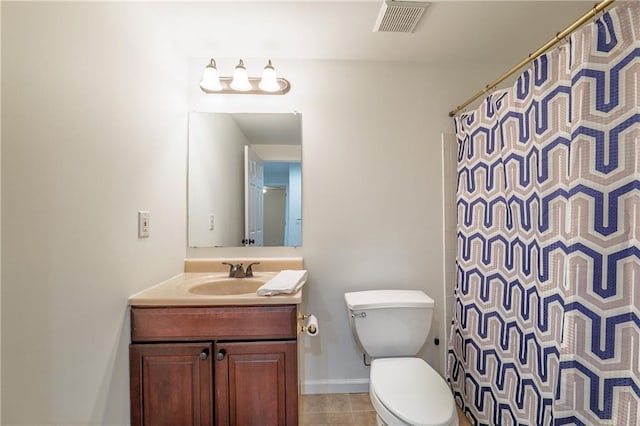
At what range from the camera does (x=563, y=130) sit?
3.43ft

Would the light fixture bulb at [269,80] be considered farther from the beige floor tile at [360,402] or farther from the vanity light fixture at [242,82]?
the beige floor tile at [360,402]

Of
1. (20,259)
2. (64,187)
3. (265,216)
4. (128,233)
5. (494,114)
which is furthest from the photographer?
(265,216)

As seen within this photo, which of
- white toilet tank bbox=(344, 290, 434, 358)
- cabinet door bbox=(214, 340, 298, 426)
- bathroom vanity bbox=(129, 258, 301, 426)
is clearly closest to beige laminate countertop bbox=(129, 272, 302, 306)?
bathroom vanity bbox=(129, 258, 301, 426)

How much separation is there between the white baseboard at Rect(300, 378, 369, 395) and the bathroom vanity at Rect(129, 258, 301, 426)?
0.67 m

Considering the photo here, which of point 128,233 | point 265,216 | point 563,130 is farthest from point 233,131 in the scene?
point 563,130

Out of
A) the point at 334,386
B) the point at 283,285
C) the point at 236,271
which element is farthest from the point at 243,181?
the point at 334,386

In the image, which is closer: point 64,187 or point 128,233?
point 64,187

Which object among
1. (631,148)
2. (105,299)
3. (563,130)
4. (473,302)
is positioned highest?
(563,130)

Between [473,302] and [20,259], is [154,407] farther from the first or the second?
[473,302]

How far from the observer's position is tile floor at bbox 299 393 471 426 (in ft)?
5.25

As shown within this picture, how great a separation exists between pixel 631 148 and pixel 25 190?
1691 millimetres

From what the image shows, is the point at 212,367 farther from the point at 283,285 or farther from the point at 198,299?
the point at 283,285

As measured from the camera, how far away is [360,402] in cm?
176

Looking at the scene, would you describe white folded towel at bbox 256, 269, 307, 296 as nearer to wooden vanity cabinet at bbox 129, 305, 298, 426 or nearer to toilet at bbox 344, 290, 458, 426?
wooden vanity cabinet at bbox 129, 305, 298, 426
